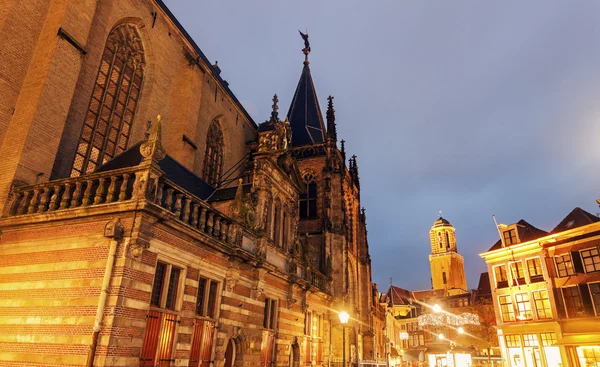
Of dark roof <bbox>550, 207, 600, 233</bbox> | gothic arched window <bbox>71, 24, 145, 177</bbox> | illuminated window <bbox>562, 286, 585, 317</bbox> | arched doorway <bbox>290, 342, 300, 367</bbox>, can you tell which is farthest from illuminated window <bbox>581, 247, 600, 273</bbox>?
gothic arched window <bbox>71, 24, 145, 177</bbox>

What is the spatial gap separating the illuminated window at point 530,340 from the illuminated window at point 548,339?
21.5 inches

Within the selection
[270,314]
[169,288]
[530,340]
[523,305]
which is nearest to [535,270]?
[523,305]

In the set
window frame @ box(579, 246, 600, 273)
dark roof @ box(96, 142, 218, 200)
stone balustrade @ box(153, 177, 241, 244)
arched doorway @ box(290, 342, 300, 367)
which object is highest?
dark roof @ box(96, 142, 218, 200)

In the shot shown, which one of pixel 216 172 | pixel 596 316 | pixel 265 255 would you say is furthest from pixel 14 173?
pixel 596 316

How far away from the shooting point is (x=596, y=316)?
22047 mm

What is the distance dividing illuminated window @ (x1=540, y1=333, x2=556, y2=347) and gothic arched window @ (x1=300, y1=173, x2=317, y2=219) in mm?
17396

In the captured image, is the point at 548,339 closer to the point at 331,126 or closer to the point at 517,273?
the point at 517,273

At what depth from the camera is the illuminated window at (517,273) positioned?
27172 mm

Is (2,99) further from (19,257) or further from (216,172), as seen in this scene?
(216,172)

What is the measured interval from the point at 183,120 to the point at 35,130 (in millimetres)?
9271

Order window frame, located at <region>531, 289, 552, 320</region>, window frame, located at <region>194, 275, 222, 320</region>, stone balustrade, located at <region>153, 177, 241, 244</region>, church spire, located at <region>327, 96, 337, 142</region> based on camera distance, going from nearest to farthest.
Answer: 1. stone balustrade, located at <region>153, 177, 241, 244</region>
2. window frame, located at <region>194, 275, 222, 320</region>
3. window frame, located at <region>531, 289, 552, 320</region>
4. church spire, located at <region>327, 96, 337, 142</region>

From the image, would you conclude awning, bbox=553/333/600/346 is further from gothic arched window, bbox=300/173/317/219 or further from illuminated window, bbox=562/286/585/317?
gothic arched window, bbox=300/173/317/219

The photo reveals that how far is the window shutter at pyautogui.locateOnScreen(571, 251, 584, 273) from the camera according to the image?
2349 cm

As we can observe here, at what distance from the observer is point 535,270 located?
26.4 meters
